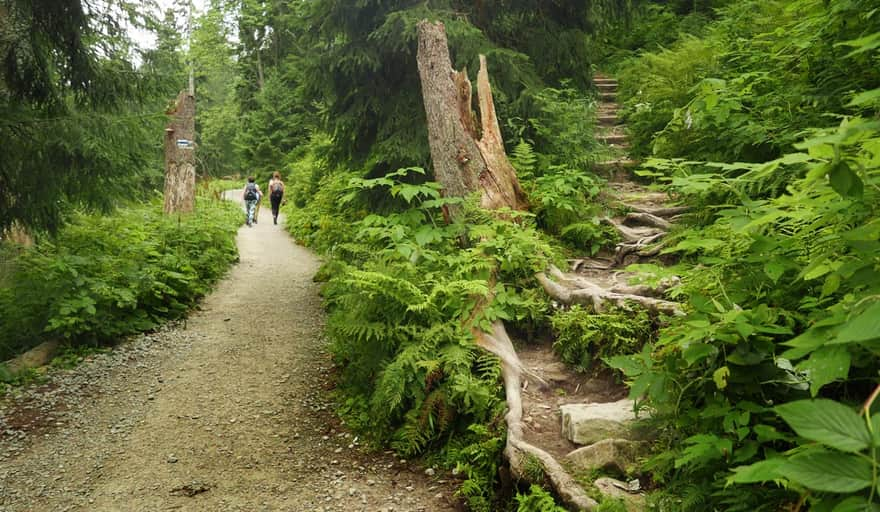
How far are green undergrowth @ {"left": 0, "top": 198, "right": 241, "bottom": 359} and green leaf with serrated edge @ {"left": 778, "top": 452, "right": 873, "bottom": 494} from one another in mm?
7140

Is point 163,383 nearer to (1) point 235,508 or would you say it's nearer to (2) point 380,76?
(1) point 235,508

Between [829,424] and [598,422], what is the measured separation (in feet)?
7.80

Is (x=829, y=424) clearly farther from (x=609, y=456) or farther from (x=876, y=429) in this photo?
(x=609, y=456)

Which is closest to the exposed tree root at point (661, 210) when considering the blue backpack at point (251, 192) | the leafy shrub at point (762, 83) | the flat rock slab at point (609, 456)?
the leafy shrub at point (762, 83)

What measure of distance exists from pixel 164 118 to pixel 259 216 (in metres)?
15.6

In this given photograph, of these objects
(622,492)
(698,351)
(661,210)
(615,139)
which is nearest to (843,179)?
(698,351)

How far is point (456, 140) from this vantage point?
6348 mm

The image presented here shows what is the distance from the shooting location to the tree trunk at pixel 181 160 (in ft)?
42.0

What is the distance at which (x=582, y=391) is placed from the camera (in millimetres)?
4051

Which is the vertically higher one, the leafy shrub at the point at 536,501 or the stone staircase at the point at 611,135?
the stone staircase at the point at 611,135

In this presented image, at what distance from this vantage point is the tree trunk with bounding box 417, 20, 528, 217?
628 centimetres

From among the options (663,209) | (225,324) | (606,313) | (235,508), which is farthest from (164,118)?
(663,209)

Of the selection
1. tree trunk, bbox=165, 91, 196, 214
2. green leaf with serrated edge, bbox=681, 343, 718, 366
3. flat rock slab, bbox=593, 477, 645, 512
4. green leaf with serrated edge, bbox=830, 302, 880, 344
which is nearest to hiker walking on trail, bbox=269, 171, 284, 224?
tree trunk, bbox=165, 91, 196, 214

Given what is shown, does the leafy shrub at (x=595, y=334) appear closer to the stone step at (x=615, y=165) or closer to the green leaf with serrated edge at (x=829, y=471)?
the green leaf with serrated edge at (x=829, y=471)
